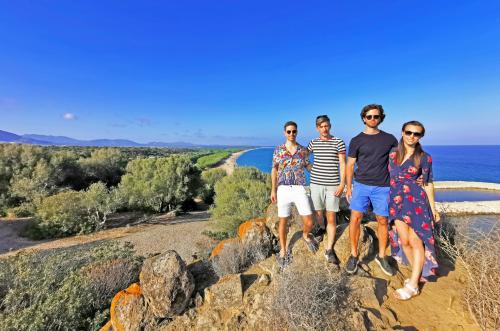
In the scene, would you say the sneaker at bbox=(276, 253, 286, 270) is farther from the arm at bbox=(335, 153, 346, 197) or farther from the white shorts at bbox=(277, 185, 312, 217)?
the arm at bbox=(335, 153, 346, 197)

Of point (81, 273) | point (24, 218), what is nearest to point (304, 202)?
point (81, 273)

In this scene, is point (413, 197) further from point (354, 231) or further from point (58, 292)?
point (58, 292)

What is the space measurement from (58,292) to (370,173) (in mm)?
4863

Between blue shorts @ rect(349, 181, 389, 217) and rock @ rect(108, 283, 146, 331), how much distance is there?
2985 mm

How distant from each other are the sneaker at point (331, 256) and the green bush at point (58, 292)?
11.2 ft

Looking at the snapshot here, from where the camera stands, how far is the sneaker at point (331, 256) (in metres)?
3.19

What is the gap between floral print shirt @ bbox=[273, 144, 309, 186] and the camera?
10.8 ft

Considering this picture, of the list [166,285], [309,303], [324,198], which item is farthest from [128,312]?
[324,198]

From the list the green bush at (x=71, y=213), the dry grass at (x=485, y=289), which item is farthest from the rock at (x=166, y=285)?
the green bush at (x=71, y=213)

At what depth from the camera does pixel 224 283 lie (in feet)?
9.86

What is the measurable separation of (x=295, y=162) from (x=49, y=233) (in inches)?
515

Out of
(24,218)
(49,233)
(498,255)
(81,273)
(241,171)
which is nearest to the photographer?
(498,255)

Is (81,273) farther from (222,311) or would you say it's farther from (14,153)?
(14,153)

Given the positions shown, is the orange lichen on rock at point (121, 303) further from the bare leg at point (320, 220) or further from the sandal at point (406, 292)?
the sandal at point (406, 292)
